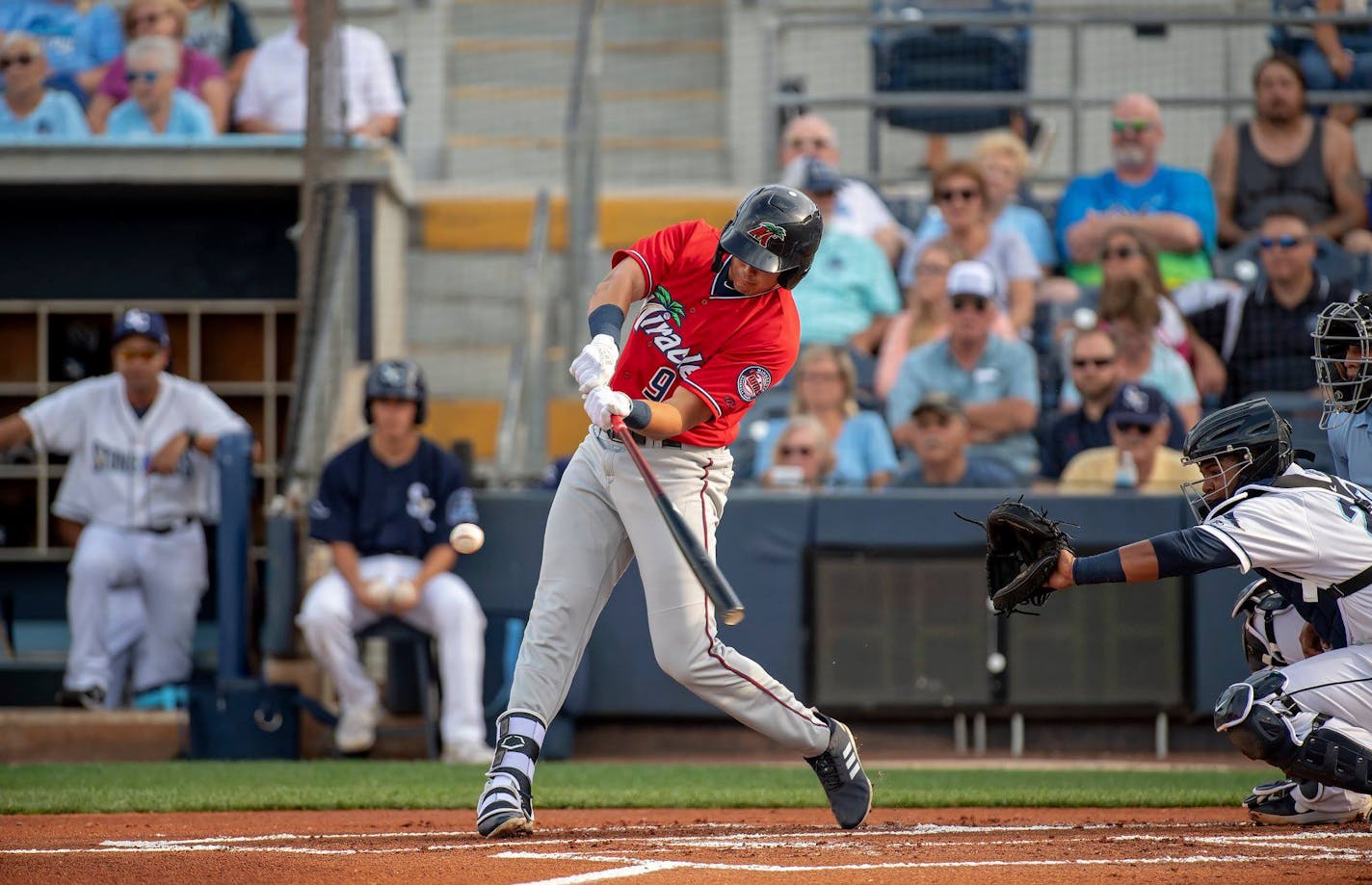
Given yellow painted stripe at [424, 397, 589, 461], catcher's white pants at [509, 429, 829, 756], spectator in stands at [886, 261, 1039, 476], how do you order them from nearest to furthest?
→ catcher's white pants at [509, 429, 829, 756], spectator in stands at [886, 261, 1039, 476], yellow painted stripe at [424, 397, 589, 461]

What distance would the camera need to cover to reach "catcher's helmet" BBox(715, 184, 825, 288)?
5012 mm

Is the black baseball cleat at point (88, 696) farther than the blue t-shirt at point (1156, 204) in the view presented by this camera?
No

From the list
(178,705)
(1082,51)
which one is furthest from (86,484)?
(1082,51)

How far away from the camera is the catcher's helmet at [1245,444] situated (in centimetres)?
506

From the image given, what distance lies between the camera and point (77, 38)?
11.7 metres

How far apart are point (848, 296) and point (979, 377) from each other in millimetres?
1191

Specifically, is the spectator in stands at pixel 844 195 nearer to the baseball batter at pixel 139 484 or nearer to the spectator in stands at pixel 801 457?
the spectator in stands at pixel 801 457

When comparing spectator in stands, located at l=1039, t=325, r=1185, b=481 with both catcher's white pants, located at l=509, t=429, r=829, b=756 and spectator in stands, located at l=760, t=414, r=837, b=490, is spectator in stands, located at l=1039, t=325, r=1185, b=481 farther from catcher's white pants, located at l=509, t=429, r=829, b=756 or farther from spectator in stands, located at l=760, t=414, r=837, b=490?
catcher's white pants, located at l=509, t=429, r=829, b=756

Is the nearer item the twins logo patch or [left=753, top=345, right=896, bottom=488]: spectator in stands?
the twins logo patch

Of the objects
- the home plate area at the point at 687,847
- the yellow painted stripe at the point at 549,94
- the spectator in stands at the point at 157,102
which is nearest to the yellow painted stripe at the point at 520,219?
the spectator in stands at the point at 157,102

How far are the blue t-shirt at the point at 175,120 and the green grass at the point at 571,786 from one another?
4.51 metres

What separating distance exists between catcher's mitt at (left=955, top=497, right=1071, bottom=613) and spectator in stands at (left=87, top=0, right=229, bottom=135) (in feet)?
25.4

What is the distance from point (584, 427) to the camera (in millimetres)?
10578

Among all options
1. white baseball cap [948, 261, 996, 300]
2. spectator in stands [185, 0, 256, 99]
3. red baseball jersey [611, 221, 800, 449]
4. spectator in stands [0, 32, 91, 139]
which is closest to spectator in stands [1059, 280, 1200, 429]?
white baseball cap [948, 261, 996, 300]
